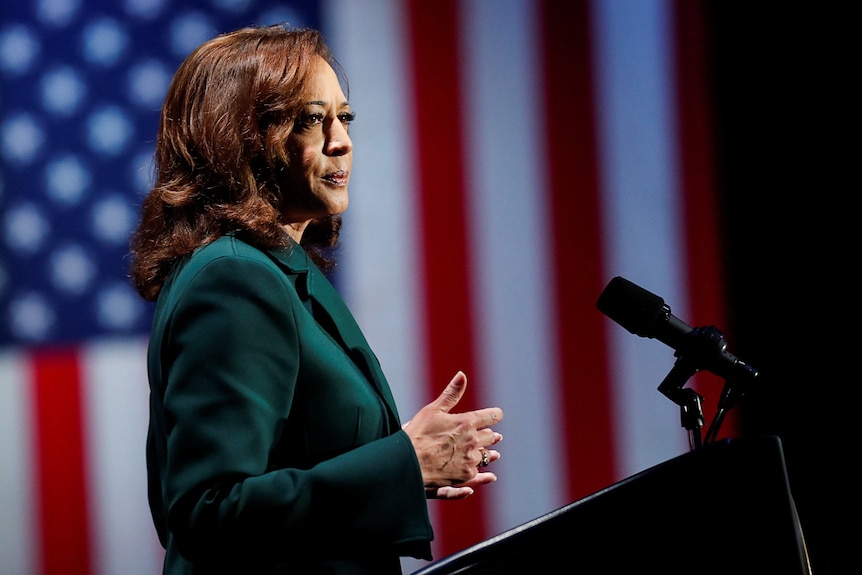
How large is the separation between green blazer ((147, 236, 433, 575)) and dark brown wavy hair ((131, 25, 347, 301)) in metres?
0.06

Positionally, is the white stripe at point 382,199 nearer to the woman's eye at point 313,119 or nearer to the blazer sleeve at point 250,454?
the woman's eye at point 313,119

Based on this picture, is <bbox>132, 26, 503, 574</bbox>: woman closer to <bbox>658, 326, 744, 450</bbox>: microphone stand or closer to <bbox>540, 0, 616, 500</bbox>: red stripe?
<bbox>658, 326, 744, 450</bbox>: microphone stand

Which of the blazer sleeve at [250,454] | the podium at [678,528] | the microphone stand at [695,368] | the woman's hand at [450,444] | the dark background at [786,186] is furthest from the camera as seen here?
the dark background at [786,186]

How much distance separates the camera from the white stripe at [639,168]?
2.13 m

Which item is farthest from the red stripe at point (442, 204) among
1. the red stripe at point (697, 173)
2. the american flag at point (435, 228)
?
the red stripe at point (697, 173)

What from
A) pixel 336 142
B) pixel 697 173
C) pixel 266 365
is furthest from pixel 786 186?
pixel 266 365

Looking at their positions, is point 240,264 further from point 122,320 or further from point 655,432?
point 655,432

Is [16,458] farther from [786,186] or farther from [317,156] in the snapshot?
[786,186]

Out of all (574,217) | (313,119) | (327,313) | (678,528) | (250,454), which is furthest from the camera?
(574,217)

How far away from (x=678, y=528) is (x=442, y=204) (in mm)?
1383

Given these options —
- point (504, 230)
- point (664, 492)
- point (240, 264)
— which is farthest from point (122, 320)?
point (664, 492)

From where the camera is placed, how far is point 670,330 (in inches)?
45.4

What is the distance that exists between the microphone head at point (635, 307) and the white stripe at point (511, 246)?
0.87 metres

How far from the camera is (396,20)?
6.81 ft
